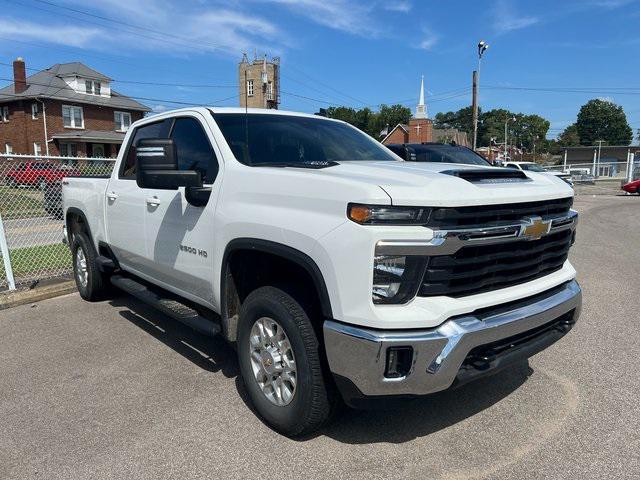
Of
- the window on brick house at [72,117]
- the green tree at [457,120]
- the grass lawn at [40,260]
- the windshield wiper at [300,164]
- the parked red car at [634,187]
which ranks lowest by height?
the grass lawn at [40,260]

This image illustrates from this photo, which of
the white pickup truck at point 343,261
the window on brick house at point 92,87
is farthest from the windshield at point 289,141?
the window on brick house at point 92,87

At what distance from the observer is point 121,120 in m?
44.8

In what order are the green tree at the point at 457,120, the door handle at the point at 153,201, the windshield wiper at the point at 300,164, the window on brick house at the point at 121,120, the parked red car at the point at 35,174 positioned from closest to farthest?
the windshield wiper at the point at 300,164, the door handle at the point at 153,201, the parked red car at the point at 35,174, the window on brick house at the point at 121,120, the green tree at the point at 457,120

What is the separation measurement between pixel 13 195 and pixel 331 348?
20.2 ft

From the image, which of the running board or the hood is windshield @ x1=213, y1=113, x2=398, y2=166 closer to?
the hood

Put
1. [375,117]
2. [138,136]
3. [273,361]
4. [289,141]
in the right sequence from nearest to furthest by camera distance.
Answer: [273,361]
[289,141]
[138,136]
[375,117]

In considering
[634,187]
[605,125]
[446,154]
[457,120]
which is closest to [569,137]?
[605,125]

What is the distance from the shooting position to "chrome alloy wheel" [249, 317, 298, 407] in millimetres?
3064

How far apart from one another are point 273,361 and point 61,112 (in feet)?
143

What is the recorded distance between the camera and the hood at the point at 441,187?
2.56m

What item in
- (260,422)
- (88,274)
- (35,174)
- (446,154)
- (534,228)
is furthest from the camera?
(446,154)

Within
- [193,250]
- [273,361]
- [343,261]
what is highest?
[343,261]

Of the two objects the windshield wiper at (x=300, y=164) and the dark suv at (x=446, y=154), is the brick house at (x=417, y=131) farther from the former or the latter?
the windshield wiper at (x=300, y=164)

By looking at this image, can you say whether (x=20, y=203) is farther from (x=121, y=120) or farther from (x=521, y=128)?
(x=521, y=128)
